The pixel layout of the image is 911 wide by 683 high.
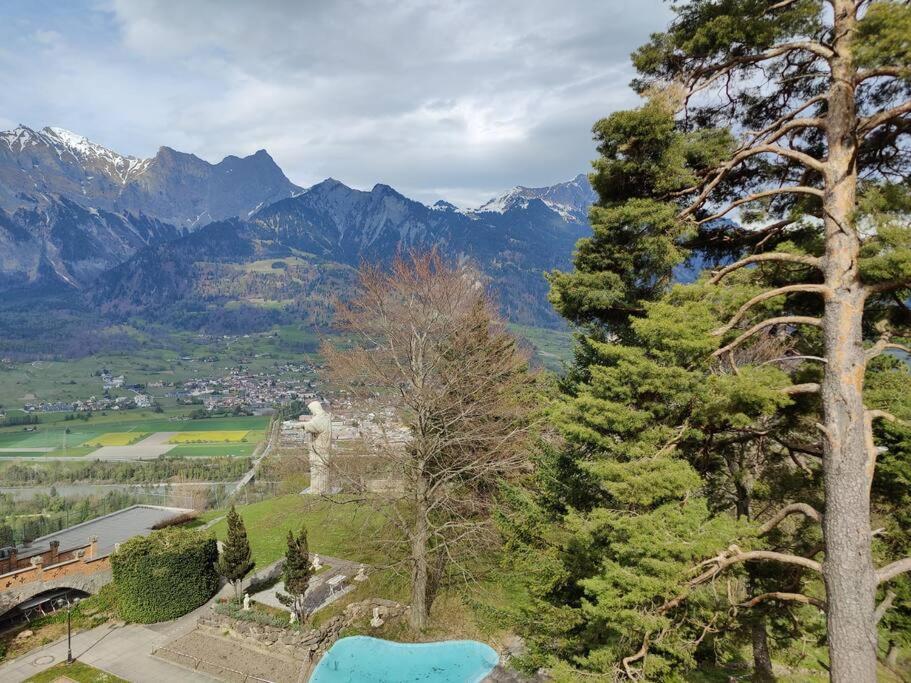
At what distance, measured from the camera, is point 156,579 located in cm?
1886

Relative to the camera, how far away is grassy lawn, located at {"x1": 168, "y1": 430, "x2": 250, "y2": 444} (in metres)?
75.1

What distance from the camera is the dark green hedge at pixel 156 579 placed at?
61.7 ft

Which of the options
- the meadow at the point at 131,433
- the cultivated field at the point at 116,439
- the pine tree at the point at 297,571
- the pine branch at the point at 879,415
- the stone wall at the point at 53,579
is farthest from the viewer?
the cultivated field at the point at 116,439

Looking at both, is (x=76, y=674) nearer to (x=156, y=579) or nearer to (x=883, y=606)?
(x=156, y=579)

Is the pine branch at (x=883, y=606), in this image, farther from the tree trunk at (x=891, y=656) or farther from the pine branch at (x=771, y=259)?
the tree trunk at (x=891, y=656)

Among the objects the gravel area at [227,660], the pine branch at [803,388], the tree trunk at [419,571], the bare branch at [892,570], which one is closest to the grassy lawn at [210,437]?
the gravel area at [227,660]

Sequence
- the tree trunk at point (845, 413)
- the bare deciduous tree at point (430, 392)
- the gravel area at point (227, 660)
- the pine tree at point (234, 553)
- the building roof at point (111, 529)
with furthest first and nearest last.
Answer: the building roof at point (111, 529)
the pine tree at point (234, 553)
the bare deciduous tree at point (430, 392)
the gravel area at point (227, 660)
the tree trunk at point (845, 413)

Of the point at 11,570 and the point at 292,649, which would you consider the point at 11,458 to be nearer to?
the point at 11,570

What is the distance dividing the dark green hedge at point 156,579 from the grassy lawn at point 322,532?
3233 mm

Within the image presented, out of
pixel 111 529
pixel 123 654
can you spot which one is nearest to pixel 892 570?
pixel 123 654

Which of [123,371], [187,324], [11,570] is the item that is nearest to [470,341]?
[11,570]

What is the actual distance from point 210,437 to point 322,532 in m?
60.2

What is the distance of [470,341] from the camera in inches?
714

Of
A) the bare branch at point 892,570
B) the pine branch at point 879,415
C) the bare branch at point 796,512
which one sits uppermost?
the pine branch at point 879,415
